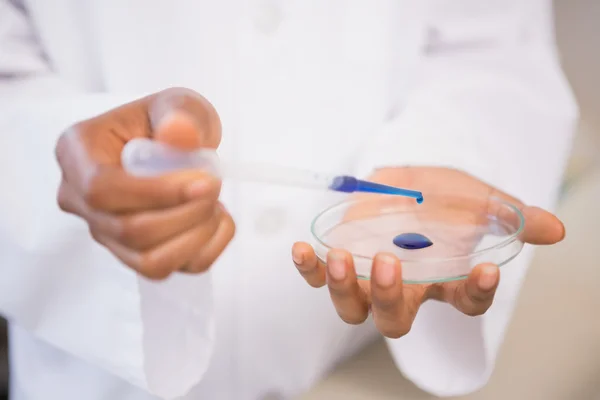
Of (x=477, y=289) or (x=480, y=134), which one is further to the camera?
(x=480, y=134)

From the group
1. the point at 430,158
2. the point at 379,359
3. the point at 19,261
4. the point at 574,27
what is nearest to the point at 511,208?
the point at 430,158

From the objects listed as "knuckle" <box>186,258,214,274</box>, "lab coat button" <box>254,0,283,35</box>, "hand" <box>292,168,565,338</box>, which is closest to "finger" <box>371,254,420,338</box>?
"hand" <box>292,168,565,338</box>

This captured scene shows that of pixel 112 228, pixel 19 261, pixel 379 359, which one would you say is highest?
pixel 112 228

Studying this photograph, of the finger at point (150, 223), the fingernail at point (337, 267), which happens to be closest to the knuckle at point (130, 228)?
the finger at point (150, 223)

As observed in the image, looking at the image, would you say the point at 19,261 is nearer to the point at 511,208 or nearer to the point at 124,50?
the point at 124,50

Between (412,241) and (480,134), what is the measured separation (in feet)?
0.83

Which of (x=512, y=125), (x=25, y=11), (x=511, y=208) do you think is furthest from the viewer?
(x=512, y=125)

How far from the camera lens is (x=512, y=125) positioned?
675 millimetres

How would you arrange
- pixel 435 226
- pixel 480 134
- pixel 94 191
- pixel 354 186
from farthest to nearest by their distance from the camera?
pixel 480 134, pixel 435 226, pixel 354 186, pixel 94 191

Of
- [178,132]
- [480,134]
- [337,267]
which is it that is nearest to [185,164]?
[178,132]

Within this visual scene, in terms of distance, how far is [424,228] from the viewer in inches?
18.1

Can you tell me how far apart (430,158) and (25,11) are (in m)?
0.43

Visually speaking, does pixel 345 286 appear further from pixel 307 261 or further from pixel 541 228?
pixel 541 228

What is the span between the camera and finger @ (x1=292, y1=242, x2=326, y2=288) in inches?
14.7
